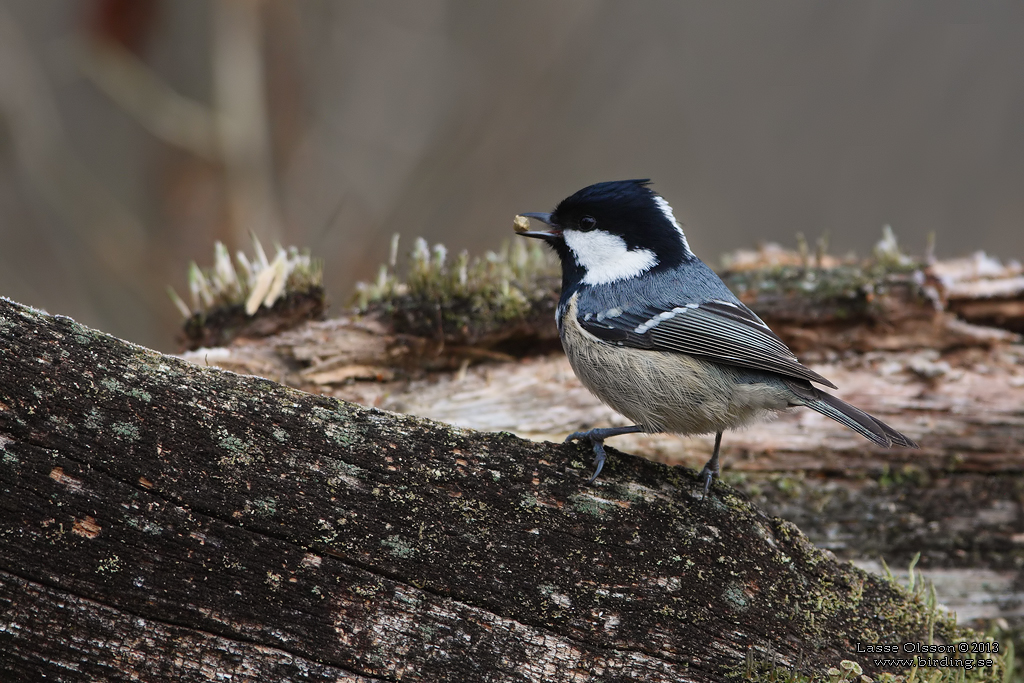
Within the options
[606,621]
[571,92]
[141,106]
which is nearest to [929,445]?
[606,621]

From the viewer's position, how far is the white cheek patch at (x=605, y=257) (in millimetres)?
3112

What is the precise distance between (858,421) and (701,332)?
2.03ft

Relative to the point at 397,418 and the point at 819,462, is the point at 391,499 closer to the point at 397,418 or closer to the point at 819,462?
the point at 397,418

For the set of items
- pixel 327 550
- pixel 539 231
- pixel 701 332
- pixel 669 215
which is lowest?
pixel 327 550

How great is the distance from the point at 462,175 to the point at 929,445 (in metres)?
5.91

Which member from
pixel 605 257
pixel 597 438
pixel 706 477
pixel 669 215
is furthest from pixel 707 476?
pixel 669 215

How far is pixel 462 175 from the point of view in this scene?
8484 millimetres

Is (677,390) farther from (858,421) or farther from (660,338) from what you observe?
(858,421)

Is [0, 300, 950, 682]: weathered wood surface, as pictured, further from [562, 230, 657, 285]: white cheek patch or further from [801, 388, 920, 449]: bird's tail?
[562, 230, 657, 285]: white cheek patch

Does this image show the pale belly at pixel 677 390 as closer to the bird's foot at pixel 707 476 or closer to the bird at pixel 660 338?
the bird at pixel 660 338

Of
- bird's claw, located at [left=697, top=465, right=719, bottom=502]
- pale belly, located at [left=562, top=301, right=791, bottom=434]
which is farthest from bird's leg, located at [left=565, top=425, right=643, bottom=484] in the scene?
bird's claw, located at [left=697, top=465, right=719, bottom=502]

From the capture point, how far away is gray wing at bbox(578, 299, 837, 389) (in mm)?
2691

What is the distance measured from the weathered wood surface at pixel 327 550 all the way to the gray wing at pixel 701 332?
0.55 m

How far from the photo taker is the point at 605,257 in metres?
3.17
